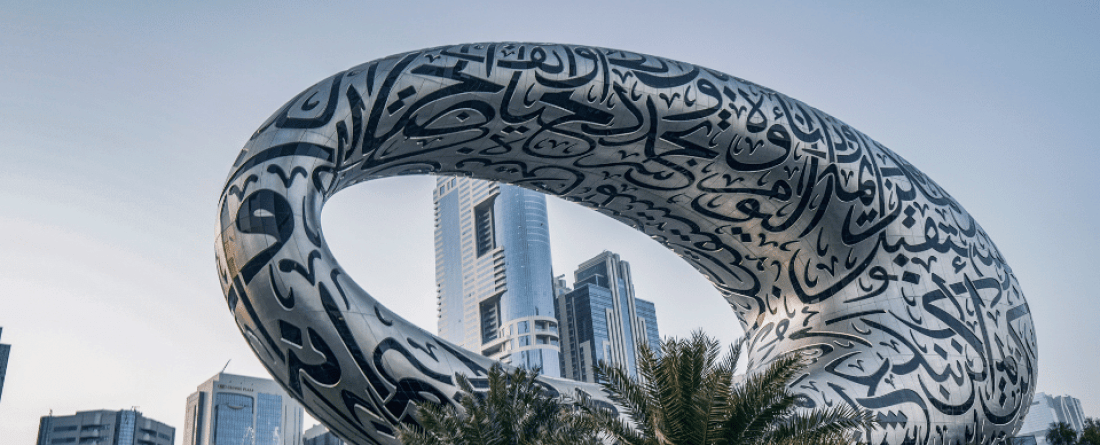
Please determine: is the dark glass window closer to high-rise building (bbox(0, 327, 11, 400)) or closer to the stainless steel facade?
high-rise building (bbox(0, 327, 11, 400))

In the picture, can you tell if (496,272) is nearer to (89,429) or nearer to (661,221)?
(89,429)

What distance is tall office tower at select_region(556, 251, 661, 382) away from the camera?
A: 156 metres

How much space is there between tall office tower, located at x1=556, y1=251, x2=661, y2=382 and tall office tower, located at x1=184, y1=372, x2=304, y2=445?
48.1m

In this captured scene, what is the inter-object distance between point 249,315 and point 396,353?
6.15ft

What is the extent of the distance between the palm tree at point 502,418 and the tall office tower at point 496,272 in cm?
11882

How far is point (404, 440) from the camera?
10.9 m

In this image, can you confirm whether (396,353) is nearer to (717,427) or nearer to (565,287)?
(717,427)

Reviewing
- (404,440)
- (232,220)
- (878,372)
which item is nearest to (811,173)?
(878,372)

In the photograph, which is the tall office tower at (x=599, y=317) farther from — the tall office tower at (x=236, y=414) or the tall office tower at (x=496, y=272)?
the tall office tower at (x=236, y=414)

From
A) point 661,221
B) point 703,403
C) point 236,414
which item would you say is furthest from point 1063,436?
point 236,414

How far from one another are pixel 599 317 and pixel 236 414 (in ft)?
204

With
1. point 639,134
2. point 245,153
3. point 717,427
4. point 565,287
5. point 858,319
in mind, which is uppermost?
point 565,287

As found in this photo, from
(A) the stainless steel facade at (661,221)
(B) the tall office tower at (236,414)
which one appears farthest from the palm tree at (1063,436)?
(B) the tall office tower at (236,414)

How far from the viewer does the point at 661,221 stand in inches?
671
